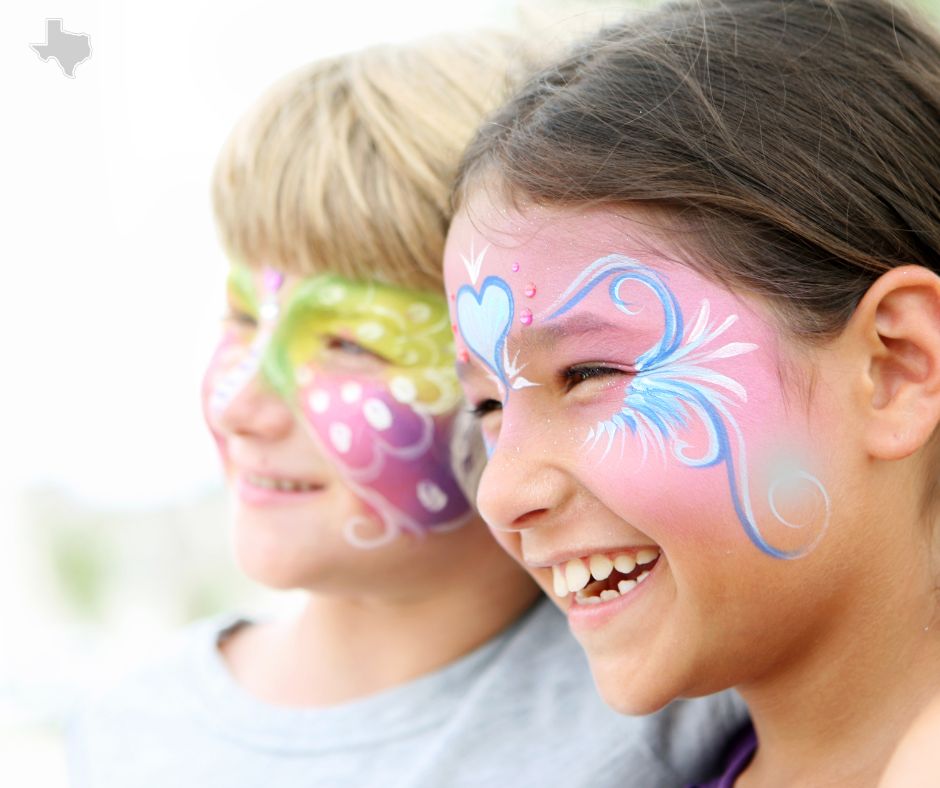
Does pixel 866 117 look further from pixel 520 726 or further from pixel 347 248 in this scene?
pixel 520 726

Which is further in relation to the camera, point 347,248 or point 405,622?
point 405,622

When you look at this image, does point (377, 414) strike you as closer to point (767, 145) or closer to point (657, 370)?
point (657, 370)

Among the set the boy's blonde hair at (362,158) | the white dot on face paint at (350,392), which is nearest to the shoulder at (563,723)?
the white dot on face paint at (350,392)

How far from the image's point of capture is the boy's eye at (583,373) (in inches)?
52.6

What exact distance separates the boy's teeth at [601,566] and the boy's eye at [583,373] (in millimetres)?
202

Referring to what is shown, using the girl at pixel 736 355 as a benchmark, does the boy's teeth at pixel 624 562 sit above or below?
below

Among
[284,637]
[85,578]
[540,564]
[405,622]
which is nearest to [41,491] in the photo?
[85,578]

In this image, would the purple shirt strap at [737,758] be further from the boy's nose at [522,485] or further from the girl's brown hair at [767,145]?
the girl's brown hair at [767,145]

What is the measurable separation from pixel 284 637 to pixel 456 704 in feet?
1.38

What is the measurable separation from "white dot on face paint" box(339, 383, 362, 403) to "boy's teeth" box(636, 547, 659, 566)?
0.58 meters

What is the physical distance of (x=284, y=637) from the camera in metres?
2.17

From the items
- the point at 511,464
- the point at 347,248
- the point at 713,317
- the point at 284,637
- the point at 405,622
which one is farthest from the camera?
the point at 284,637

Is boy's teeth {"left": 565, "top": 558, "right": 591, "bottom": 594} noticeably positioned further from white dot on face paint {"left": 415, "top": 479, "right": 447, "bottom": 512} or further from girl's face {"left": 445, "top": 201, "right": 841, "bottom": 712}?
white dot on face paint {"left": 415, "top": 479, "right": 447, "bottom": 512}

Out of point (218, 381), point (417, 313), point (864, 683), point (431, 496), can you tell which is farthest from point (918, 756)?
point (218, 381)
